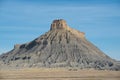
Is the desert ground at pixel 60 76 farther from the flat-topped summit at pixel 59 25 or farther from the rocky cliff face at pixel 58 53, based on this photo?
the flat-topped summit at pixel 59 25

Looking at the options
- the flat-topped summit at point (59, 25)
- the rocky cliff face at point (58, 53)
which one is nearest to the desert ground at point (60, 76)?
the rocky cliff face at point (58, 53)

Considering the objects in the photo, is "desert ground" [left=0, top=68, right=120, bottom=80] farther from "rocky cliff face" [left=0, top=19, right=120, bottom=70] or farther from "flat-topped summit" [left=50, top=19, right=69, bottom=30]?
"flat-topped summit" [left=50, top=19, right=69, bottom=30]

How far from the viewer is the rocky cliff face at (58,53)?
141875 mm

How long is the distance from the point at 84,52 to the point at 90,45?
1789cm

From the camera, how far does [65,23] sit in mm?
182250

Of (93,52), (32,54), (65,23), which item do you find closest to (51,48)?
(32,54)

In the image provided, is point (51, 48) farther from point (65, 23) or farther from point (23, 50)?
point (65, 23)

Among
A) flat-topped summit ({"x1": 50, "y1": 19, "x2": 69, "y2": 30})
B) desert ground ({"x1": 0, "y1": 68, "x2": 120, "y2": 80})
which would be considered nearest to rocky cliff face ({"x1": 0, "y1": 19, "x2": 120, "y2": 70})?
flat-topped summit ({"x1": 50, "y1": 19, "x2": 69, "y2": 30})

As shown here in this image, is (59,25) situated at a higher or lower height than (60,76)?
higher

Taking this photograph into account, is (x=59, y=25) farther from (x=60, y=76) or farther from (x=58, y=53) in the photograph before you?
(x=60, y=76)

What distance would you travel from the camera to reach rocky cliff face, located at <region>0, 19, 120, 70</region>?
14188cm

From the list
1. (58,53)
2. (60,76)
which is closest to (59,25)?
(58,53)

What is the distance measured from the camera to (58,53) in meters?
148

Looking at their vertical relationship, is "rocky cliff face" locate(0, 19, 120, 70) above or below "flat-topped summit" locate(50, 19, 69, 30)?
below
